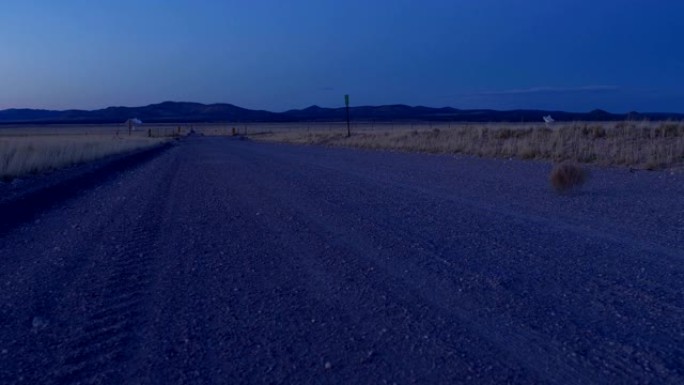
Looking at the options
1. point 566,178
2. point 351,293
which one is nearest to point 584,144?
point 566,178

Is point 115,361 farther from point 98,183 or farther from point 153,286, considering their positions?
point 98,183

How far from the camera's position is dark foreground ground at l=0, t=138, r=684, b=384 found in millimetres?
6359

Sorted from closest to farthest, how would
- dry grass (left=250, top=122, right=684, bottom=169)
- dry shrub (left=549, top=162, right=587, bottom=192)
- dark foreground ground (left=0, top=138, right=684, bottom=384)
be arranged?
dark foreground ground (left=0, top=138, right=684, bottom=384)
dry shrub (left=549, top=162, right=587, bottom=192)
dry grass (left=250, top=122, right=684, bottom=169)

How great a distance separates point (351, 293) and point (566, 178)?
11.6 meters

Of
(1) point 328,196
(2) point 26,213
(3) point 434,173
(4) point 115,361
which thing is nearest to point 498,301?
(4) point 115,361

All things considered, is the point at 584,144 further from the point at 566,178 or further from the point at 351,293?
the point at 351,293

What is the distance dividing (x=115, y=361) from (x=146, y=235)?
7408 millimetres

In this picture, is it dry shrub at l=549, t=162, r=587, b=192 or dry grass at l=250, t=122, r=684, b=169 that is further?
dry grass at l=250, t=122, r=684, b=169

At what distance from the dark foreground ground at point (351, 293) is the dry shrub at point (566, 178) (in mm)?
1217

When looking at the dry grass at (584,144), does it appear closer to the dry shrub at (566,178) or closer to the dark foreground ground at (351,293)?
the dry shrub at (566,178)

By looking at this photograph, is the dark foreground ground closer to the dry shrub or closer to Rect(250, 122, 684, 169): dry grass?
the dry shrub

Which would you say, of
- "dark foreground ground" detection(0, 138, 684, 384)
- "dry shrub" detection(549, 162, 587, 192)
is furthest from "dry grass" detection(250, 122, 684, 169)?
"dark foreground ground" detection(0, 138, 684, 384)

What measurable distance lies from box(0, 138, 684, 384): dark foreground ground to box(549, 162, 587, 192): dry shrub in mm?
1217

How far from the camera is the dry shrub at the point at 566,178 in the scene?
1917 cm
